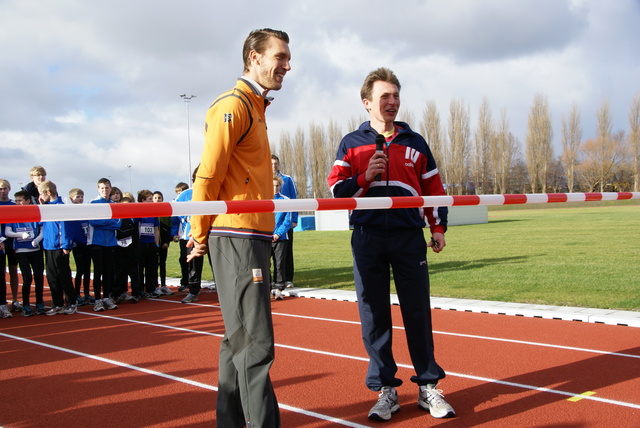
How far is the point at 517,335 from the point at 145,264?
22.5 ft

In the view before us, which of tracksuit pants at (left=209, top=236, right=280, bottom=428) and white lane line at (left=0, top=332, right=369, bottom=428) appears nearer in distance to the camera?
tracksuit pants at (left=209, top=236, right=280, bottom=428)

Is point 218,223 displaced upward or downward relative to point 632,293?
upward

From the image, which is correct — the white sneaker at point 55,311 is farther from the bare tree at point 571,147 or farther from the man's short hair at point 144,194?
the bare tree at point 571,147

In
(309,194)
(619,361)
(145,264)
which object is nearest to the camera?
(619,361)

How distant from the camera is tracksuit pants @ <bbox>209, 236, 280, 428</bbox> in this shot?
9.34 ft

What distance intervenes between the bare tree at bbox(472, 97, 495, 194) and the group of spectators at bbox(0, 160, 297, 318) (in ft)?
205

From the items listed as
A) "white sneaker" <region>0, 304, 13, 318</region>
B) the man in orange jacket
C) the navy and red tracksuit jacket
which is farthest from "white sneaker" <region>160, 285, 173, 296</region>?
the man in orange jacket

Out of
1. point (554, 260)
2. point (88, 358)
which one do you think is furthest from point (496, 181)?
point (88, 358)

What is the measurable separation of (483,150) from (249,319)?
231ft

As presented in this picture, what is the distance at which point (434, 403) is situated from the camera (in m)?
3.80

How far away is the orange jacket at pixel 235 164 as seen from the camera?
9.15 ft

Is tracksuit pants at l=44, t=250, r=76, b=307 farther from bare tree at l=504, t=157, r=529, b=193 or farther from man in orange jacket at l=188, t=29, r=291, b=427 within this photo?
bare tree at l=504, t=157, r=529, b=193

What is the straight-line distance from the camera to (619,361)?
507 centimetres

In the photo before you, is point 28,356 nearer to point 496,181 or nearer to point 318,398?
point 318,398
